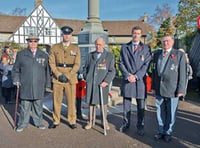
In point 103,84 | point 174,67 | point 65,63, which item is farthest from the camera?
point 65,63

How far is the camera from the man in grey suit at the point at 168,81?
16.4ft

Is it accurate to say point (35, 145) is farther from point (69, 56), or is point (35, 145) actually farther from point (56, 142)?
point (69, 56)

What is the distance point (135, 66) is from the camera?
5.46 m

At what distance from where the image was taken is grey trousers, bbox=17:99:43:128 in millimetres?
5926

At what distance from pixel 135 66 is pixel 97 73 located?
80 cm

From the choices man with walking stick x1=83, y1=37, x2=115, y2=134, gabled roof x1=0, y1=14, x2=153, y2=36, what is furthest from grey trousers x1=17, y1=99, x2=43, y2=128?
gabled roof x1=0, y1=14, x2=153, y2=36

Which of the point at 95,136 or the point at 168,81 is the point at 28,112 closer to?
the point at 95,136

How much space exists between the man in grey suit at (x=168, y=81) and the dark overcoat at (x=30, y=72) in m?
2.26

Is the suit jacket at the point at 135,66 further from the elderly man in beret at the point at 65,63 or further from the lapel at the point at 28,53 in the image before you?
the lapel at the point at 28,53

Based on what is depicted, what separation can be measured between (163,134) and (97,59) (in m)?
1.92

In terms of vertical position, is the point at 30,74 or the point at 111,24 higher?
the point at 111,24

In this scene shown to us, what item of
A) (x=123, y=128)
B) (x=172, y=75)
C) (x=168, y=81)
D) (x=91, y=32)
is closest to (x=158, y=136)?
(x=123, y=128)

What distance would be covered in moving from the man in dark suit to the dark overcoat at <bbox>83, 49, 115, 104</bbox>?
12.6 inches

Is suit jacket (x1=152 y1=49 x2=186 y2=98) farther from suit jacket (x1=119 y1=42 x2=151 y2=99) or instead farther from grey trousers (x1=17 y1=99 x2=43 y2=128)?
grey trousers (x1=17 y1=99 x2=43 y2=128)
